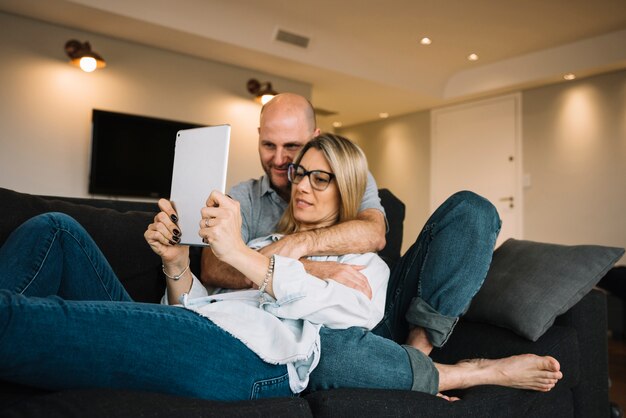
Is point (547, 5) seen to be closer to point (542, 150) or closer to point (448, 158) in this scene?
point (542, 150)

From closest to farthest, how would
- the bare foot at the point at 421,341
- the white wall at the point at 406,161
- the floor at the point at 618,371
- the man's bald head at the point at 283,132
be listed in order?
the bare foot at the point at 421,341 → the man's bald head at the point at 283,132 → the floor at the point at 618,371 → the white wall at the point at 406,161

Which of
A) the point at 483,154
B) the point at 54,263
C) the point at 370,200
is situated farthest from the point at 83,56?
the point at 483,154

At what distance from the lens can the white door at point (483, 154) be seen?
6125 millimetres

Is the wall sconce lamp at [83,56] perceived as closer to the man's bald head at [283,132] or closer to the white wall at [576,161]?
the man's bald head at [283,132]

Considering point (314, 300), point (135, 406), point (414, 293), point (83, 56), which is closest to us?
point (135, 406)

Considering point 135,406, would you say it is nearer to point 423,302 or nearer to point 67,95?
point 423,302

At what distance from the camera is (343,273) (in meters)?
1.28

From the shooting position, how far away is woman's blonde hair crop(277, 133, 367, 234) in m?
1.48

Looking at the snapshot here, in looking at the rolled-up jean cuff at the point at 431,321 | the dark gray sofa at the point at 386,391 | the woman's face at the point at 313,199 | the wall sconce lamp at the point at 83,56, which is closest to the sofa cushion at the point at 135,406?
the dark gray sofa at the point at 386,391

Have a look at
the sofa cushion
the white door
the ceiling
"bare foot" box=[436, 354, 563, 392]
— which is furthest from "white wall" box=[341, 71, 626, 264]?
the sofa cushion

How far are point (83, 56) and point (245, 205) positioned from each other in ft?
10.8

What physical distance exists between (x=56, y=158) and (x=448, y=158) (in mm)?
4615

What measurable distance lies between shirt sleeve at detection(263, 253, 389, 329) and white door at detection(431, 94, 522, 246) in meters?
5.34

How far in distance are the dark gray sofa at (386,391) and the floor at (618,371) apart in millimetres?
1163
